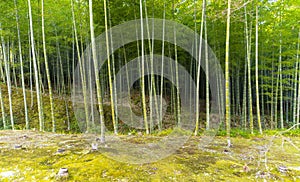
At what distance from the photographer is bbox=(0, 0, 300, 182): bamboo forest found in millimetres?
2324

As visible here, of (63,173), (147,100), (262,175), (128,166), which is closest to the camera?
(63,173)

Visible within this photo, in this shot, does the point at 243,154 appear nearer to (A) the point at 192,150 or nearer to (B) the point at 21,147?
(A) the point at 192,150

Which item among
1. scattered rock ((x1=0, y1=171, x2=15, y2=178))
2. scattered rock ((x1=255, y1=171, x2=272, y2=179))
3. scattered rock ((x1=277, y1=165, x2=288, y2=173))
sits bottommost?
scattered rock ((x1=277, y1=165, x2=288, y2=173))

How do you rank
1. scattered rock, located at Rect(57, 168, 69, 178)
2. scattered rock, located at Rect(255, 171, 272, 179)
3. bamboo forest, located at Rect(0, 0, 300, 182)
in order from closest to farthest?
scattered rock, located at Rect(57, 168, 69, 178)
scattered rock, located at Rect(255, 171, 272, 179)
bamboo forest, located at Rect(0, 0, 300, 182)

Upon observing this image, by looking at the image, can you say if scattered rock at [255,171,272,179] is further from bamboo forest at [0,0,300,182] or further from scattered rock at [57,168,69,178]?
scattered rock at [57,168,69,178]

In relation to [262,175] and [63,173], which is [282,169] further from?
[63,173]

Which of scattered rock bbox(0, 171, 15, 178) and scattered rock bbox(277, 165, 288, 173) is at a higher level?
→ scattered rock bbox(0, 171, 15, 178)

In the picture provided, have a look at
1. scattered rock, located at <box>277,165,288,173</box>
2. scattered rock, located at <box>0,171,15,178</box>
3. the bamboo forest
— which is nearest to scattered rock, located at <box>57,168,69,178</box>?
the bamboo forest

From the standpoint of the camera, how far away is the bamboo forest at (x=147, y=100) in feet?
7.63

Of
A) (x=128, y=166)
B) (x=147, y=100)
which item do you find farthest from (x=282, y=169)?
(x=147, y=100)

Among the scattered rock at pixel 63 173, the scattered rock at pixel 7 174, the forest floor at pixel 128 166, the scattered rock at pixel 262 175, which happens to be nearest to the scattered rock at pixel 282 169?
the forest floor at pixel 128 166

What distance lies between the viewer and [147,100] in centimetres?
1153

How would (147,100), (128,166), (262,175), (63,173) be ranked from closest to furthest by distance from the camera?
(63,173)
(262,175)
(128,166)
(147,100)

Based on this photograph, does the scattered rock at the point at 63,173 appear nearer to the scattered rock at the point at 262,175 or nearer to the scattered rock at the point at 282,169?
the scattered rock at the point at 262,175
